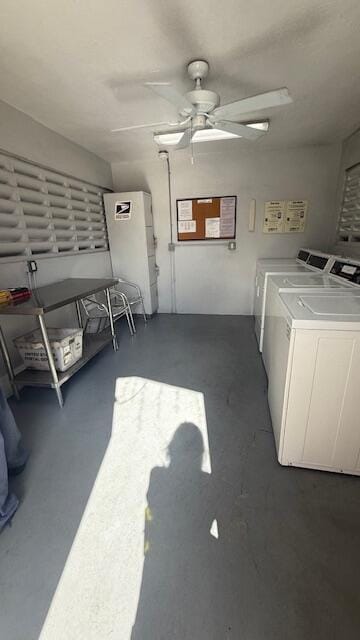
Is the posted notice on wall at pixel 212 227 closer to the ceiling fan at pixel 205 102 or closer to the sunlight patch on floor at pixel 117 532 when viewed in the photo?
the ceiling fan at pixel 205 102

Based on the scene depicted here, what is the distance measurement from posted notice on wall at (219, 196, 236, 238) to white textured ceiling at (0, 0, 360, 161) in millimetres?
1268

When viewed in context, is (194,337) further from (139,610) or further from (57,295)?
(139,610)

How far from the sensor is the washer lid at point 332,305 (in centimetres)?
131

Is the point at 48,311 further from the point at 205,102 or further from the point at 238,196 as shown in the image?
the point at 238,196

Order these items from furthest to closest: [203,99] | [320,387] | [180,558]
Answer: [203,99], [320,387], [180,558]

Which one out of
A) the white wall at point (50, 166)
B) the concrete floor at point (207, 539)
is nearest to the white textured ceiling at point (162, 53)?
the white wall at point (50, 166)

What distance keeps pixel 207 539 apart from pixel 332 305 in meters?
1.32

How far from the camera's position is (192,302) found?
4223 millimetres

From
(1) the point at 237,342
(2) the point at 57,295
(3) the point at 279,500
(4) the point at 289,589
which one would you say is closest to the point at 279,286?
(1) the point at 237,342

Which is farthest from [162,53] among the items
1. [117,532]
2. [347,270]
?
[117,532]

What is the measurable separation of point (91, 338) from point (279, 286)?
2.08m

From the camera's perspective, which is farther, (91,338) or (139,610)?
(91,338)

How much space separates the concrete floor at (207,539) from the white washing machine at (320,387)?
0.46 ft

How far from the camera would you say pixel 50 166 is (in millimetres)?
2625
